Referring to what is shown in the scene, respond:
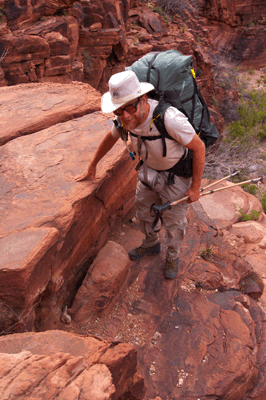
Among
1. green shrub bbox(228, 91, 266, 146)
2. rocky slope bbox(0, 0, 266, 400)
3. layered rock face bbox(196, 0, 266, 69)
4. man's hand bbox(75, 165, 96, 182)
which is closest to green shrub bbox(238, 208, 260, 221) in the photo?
rocky slope bbox(0, 0, 266, 400)

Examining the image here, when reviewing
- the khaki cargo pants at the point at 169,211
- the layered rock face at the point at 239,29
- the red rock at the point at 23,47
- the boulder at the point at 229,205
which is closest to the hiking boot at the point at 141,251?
the khaki cargo pants at the point at 169,211

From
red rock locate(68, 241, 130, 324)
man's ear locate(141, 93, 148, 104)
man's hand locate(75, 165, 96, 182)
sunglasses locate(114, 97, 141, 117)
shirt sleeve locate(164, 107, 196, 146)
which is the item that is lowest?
red rock locate(68, 241, 130, 324)

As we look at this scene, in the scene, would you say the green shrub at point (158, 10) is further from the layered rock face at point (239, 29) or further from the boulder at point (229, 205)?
the boulder at point (229, 205)

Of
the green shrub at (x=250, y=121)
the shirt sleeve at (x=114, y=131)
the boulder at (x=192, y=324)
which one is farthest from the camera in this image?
the green shrub at (x=250, y=121)

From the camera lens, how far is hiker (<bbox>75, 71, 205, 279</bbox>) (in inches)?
85.3

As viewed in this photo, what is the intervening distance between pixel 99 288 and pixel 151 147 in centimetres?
142

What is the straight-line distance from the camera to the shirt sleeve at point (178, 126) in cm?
224

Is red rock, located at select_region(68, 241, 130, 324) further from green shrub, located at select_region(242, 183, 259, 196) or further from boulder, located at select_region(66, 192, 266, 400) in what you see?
green shrub, located at select_region(242, 183, 259, 196)

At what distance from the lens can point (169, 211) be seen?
297 centimetres

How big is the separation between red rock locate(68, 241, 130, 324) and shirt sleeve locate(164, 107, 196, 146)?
56.8 inches

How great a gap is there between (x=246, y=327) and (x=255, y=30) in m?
19.7

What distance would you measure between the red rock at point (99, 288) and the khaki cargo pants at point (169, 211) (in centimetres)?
53

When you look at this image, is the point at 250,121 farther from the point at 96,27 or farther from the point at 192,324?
the point at 192,324

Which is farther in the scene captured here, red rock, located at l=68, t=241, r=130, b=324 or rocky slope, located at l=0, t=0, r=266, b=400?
red rock, located at l=68, t=241, r=130, b=324
